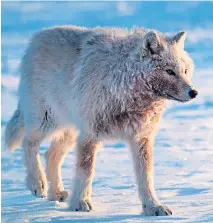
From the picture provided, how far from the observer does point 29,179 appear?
7.85 meters

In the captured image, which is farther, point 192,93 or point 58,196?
point 58,196

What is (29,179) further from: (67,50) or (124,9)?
(124,9)

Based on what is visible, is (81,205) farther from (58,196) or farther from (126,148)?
(126,148)

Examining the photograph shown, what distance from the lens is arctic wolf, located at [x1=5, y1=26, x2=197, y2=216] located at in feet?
21.7

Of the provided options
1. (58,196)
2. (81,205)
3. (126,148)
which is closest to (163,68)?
(81,205)

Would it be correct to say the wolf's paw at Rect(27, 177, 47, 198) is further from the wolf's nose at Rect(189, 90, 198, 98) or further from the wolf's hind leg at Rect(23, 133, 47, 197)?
the wolf's nose at Rect(189, 90, 198, 98)

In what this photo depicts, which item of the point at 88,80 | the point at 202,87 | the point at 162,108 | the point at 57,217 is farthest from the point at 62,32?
the point at 202,87

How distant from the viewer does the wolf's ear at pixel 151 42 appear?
6.62 metres

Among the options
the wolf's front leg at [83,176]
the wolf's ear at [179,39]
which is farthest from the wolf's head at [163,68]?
the wolf's front leg at [83,176]

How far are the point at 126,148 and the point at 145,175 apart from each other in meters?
5.64

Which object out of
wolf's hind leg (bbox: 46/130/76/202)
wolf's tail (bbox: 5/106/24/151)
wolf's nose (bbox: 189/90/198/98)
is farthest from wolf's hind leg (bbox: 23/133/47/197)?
wolf's nose (bbox: 189/90/198/98)

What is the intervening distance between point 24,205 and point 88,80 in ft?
5.04

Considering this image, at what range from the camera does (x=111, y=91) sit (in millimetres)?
6766

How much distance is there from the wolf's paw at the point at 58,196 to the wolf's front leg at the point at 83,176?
0.85m
